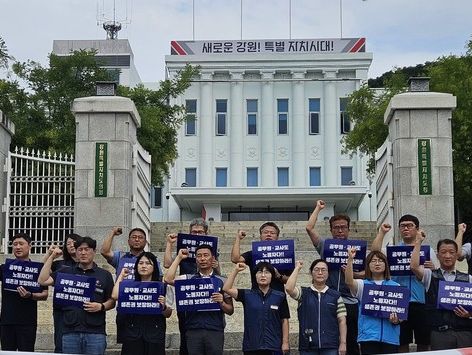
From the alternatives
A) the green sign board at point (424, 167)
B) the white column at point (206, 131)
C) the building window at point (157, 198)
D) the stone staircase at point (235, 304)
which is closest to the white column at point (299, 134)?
the white column at point (206, 131)

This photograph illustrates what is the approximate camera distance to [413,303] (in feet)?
29.1

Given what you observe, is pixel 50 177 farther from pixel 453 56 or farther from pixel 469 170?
pixel 453 56

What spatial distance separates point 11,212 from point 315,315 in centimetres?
890

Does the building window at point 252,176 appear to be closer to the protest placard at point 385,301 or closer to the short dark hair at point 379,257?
the short dark hair at point 379,257

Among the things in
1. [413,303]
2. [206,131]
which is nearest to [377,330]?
[413,303]

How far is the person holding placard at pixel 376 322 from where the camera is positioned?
8234 millimetres

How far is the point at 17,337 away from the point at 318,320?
10.1 ft

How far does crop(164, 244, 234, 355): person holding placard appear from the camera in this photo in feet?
27.2

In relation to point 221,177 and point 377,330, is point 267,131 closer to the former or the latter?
point 221,177

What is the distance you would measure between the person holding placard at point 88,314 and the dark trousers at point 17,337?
607 millimetres

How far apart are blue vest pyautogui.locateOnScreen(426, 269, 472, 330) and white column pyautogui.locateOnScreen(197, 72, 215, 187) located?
38.9m

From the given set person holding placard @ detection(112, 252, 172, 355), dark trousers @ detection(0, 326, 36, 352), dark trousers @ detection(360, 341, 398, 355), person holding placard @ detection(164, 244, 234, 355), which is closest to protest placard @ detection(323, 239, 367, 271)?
dark trousers @ detection(360, 341, 398, 355)

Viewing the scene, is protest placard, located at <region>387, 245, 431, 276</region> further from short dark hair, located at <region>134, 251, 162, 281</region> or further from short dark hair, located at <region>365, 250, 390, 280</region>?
short dark hair, located at <region>134, 251, 162, 281</region>

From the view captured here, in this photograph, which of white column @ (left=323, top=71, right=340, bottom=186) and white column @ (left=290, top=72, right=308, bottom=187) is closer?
white column @ (left=323, top=71, right=340, bottom=186)
